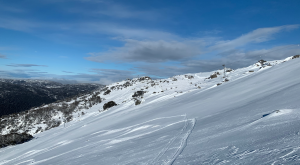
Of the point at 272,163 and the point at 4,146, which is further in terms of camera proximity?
the point at 4,146

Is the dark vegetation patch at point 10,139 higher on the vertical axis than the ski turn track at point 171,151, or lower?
lower

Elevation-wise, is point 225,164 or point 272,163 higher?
point 272,163

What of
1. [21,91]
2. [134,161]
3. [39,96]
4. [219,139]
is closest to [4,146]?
[134,161]

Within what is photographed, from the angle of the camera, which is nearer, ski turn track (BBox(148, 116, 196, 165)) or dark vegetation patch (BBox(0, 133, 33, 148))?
ski turn track (BBox(148, 116, 196, 165))

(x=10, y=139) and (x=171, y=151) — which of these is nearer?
(x=171, y=151)

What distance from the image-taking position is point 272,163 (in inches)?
72.8

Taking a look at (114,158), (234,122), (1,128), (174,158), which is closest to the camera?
(174,158)

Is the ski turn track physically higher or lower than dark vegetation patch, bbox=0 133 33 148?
higher

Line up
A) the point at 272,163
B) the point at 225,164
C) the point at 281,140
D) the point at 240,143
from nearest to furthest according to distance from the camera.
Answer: the point at 272,163 < the point at 225,164 < the point at 281,140 < the point at 240,143

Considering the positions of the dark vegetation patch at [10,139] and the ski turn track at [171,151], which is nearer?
the ski turn track at [171,151]

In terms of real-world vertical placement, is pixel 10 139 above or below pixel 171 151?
below

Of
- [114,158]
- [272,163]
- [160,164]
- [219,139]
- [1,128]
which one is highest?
[272,163]

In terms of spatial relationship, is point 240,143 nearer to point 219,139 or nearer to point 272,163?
point 219,139

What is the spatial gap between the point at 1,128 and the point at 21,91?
12043 centimetres
